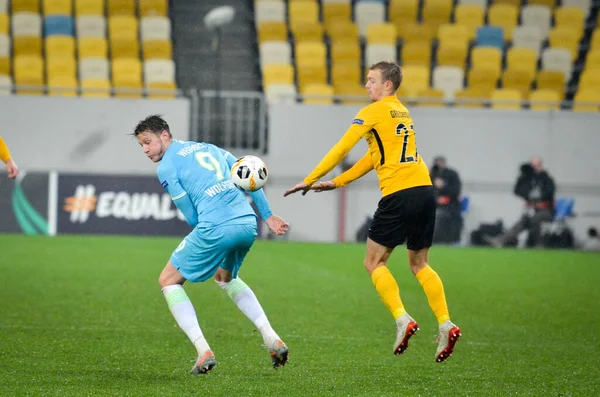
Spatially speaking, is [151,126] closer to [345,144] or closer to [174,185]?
[174,185]

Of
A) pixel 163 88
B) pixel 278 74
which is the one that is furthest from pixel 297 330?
pixel 278 74

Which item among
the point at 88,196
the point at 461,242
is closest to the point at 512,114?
the point at 461,242

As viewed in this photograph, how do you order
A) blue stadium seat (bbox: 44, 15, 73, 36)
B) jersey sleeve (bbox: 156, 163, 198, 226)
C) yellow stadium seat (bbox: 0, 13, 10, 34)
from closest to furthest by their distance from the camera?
jersey sleeve (bbox: 156, 163, 198, 226), yellow stadium seat (bbox: 0, 13, 10, 34), blue stadium seat (bbox: 44, 15, 73, 36)

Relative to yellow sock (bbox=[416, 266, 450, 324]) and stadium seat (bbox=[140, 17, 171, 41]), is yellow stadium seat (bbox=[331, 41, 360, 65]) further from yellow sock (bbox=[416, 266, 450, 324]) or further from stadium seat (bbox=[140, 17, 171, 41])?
yellow sock (bbox=[416, 266, 450, 324])

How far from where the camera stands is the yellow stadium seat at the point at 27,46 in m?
22.8

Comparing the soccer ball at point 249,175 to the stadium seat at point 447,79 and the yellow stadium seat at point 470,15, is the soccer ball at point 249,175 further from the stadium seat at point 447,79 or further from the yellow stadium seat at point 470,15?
the yellow stadium seat at point 470,15

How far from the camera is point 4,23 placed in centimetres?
2303

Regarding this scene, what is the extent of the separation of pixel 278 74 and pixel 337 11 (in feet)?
9.56

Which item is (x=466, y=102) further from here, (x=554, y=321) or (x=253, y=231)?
(x=253, y=231)

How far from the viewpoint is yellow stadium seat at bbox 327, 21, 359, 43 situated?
2372cm

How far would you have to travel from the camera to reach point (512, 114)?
67.5ft

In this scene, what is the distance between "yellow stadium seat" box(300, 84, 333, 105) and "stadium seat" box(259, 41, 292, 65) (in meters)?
1.24

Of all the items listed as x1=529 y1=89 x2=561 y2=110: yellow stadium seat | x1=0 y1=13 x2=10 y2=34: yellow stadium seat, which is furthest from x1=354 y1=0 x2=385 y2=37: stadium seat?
x1=0 y1=13 x2=10 y2=34: yellow stadium seat

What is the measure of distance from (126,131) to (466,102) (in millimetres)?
7062
